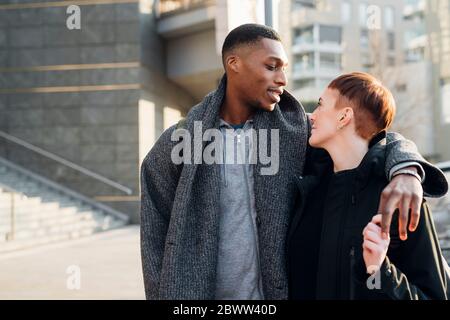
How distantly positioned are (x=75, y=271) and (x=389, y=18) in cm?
3165

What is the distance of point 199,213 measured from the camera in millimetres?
1977

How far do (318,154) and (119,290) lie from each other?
14.6ft

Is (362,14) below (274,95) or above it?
above

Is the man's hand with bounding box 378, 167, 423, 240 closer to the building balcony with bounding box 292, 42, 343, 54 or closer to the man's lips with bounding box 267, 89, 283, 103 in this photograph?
the man's lips with bounding box 267, 89, 283, 103

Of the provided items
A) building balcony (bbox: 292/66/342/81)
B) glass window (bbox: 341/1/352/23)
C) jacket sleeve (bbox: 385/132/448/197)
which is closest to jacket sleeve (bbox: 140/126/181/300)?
jacket sleeve (bbox: 385/132/448/197)

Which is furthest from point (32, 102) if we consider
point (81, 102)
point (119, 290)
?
point (119, 290)

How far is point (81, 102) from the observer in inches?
554

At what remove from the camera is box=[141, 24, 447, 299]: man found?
1904mm

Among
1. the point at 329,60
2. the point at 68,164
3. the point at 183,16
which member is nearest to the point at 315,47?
the point at 329,60

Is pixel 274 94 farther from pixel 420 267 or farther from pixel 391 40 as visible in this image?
pixel 391 40

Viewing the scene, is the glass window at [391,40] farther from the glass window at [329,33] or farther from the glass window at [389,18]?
the glass window at [329,33]

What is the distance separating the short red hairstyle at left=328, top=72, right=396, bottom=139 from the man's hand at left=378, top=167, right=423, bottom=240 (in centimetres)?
31

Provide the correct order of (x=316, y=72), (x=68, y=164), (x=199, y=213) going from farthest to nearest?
1. (x=316, y=72)
2. (x=68, y=164)
3. (x=199, y=213)
